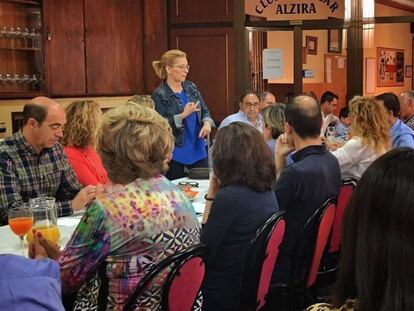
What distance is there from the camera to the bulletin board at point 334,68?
35.0 feet

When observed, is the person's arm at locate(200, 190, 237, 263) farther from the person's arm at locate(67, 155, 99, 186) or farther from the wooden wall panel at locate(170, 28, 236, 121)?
the wooden wall panel at locate(170, 28, 236, 121)

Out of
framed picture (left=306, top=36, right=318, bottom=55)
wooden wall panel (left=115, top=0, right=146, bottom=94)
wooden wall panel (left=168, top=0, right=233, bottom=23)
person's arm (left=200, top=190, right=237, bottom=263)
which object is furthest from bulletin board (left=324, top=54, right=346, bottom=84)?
person's arm (left=200, top=190, right=237, bottom=263)

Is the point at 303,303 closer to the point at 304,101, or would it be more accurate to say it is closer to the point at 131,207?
the point at 304,101

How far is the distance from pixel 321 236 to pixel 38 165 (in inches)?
61.1

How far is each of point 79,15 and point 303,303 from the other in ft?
16.0

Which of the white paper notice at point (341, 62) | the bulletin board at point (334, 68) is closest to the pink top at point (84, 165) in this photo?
the bulletin board at point (334, 68)

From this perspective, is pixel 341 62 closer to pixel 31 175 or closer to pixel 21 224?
pixel 31 175

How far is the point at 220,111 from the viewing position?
25.8 ft

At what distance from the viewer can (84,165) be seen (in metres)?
3.70

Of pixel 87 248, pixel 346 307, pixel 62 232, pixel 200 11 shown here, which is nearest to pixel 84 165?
pixel 62 232

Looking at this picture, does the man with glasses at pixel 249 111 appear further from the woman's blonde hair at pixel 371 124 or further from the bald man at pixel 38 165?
the bald man at pixel 38 165

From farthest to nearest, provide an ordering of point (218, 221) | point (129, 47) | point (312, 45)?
point (312, 45)
point (129, 47)
point (218, 221)

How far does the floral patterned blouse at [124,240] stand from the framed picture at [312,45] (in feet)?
27.2

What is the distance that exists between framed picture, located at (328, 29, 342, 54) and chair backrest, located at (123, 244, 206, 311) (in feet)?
30.1
